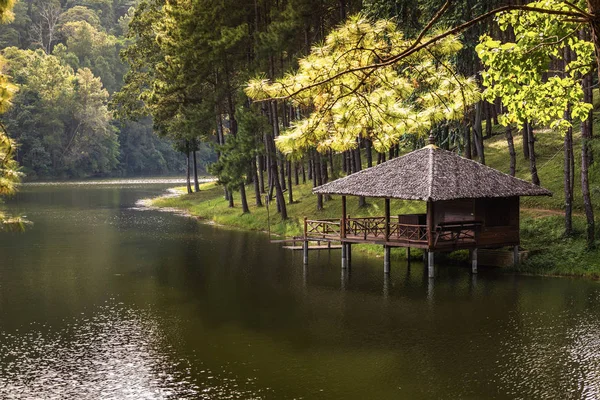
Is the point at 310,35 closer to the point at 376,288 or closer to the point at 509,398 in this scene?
the point at 376,288

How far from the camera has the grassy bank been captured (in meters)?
30.5

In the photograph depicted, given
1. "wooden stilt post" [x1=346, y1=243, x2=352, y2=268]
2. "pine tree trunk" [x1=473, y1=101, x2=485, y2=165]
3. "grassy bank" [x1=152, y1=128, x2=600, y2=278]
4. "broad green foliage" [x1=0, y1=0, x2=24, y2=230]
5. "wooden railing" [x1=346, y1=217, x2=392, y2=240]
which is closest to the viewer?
"broad green foliage" [x1=0, y1=0, x2=24, y2=230]

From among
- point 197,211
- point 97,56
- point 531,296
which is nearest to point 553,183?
point 531,296

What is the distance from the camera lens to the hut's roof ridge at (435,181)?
3002 cm

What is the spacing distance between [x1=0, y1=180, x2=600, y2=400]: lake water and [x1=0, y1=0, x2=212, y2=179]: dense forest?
59.5 meters

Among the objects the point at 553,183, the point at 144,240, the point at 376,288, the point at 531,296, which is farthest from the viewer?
the point at 144,240

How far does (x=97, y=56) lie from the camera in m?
122

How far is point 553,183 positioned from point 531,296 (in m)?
12.6

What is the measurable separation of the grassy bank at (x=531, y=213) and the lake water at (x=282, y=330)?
1.56 meters

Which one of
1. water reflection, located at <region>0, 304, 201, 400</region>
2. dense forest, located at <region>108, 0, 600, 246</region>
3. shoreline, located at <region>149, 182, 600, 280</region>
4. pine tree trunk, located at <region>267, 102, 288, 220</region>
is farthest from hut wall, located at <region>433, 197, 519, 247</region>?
pine tree trunk, located at <region>267, 102, 288, 220</region>

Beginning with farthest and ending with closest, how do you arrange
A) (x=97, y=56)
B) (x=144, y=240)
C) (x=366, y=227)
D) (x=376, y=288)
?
1. (x=97, y=56)
2. (x=144, y=240)
3. (x=366, y=227)
4. (x=376, y=288)

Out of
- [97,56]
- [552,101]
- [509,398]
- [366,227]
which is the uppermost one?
[97,56]

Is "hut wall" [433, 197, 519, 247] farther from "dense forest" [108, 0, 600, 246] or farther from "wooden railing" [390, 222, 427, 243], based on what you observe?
"dense forest" [108, 0, 600, 246]

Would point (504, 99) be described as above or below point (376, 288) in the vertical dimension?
above
